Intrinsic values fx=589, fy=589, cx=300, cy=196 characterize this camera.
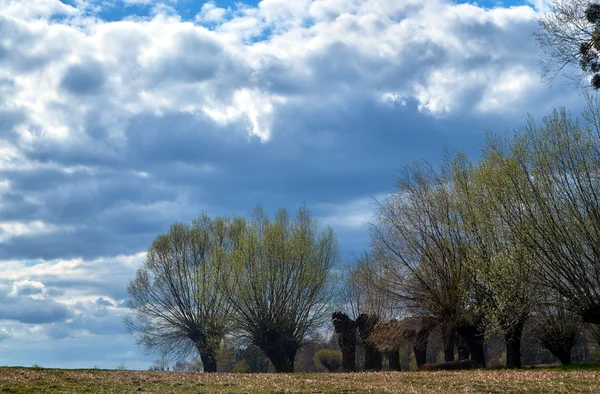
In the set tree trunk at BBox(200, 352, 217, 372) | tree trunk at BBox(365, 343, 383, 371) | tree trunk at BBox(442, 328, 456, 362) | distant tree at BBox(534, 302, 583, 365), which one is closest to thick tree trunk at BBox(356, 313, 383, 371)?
tree trunk at BBox(365, 343, 383, 371)

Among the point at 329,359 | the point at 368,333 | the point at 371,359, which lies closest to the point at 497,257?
the point at 368,333

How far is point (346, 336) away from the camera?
52031mm

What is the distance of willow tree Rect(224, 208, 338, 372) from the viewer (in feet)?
178

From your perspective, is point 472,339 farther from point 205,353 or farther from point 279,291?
point 205,353

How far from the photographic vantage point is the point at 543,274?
36844 millimetres

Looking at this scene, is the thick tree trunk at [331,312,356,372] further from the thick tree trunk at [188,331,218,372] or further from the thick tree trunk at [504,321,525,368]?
the thick tree trunk at [188,331,218,372]

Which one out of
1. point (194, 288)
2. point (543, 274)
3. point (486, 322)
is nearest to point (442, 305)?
point (486, 322)

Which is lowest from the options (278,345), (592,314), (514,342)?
(278,345)

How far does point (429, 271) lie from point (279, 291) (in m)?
15.6

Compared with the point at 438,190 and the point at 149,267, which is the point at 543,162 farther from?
the point at 149,267

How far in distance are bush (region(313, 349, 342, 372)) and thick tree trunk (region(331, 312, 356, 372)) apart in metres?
10.4

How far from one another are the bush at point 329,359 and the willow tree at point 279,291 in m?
7.86

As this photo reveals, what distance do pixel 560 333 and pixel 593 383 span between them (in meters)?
21.8

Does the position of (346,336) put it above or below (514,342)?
above
